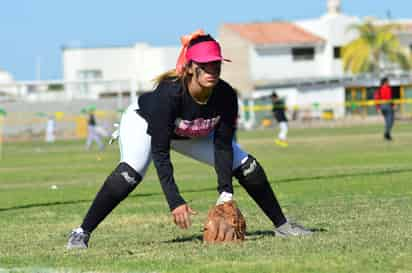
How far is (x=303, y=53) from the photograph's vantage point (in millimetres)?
93500

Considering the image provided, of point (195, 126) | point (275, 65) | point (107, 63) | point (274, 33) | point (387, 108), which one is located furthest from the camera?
point (107, 63)

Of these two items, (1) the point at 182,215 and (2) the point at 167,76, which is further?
(2) the point at 167,76

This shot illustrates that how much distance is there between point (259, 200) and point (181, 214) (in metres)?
1.37

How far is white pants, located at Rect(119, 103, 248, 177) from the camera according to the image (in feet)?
32.4

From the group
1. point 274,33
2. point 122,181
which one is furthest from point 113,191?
point 274,33

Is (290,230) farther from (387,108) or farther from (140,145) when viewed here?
(387,108)

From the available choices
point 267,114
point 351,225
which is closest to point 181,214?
point 351,225

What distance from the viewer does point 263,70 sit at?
9144 cm

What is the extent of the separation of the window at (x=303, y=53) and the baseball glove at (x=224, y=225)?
8323 centimetres

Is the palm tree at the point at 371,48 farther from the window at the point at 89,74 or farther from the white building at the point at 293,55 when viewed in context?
the window at the point at 89,74

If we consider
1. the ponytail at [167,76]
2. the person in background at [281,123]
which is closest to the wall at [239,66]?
the person in background at [281,123]

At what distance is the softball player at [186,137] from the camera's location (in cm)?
946

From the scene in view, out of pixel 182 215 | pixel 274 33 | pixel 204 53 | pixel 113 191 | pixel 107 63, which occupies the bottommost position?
pixel 107 63

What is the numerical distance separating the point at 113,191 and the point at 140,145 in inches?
18.5
